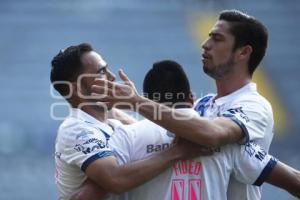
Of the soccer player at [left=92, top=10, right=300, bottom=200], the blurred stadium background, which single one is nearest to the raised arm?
the soccer player at [left=92, top=10, right=300, bottom=200]

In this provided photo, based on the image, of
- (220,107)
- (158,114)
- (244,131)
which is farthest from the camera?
(220,107)

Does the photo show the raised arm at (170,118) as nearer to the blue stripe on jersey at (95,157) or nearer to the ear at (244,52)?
the blue stripe on jersey at (95,157)

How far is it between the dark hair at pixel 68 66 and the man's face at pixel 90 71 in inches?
0.8

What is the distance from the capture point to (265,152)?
2.30 metres

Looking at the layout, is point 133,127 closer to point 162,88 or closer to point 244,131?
point 162,88

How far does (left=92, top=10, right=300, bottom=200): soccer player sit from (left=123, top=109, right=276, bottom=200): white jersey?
72mm

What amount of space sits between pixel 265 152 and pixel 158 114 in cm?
47

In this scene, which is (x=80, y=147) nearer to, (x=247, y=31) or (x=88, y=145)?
(x=88, y=145)

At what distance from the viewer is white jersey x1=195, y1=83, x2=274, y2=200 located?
87.1 inches

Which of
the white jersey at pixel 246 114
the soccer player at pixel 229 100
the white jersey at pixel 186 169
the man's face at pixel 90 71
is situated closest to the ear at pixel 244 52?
the soccer player at pixel 229 100

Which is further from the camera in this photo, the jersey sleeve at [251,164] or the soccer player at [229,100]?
the jersey sleeve at [251,164]

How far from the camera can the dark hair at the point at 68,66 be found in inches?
96.7

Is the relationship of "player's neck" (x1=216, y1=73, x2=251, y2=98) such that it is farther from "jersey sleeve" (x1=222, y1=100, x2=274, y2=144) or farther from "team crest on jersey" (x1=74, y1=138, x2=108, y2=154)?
"team crest on jersey" (x1=74, y1=138, x2=108, y2=154)

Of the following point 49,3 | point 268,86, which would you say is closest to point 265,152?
point 268,86
